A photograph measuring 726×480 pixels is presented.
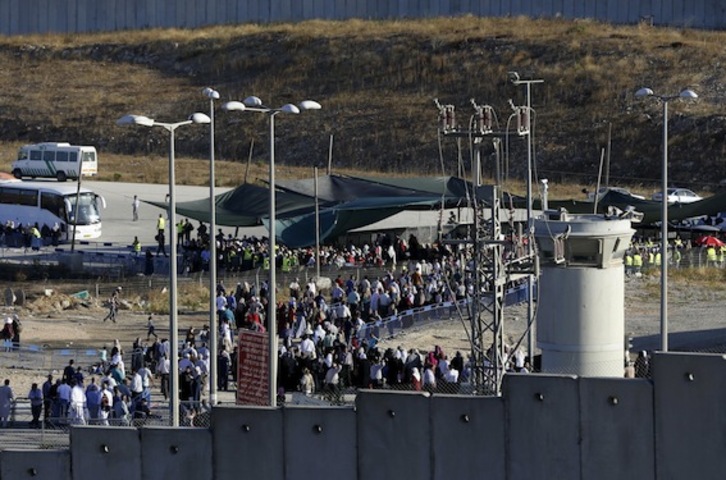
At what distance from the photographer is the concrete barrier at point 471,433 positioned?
45.9 feet

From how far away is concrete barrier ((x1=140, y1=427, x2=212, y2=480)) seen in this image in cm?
1470

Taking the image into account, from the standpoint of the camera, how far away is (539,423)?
13.8 metres

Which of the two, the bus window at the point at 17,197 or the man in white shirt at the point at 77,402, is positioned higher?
the bus window at the point at 17,197

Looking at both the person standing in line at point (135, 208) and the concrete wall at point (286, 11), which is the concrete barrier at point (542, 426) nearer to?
the person standing in line at point (135, 208)

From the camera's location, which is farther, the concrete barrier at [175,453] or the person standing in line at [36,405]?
the person standing in line at [36,405]

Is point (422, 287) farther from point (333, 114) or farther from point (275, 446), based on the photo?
point (333, 114)

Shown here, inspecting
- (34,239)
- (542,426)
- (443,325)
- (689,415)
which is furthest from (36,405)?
(34,239)

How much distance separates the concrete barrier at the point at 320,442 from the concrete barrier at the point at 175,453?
0.68 m

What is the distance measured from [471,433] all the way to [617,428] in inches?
43.5

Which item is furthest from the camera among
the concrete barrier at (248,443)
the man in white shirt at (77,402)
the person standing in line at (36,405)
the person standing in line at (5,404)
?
the person standing in line at (5,404)

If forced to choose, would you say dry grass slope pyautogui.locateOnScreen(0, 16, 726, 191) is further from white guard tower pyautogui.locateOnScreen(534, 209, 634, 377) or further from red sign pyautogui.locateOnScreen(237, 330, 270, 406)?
red sign pyautogui.locateOnScreen(237, 330, 270, 406)

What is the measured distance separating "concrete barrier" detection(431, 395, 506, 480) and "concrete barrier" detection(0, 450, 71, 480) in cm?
307

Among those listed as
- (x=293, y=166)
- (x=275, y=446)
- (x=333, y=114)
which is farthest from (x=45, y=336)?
(x=333, y=114)

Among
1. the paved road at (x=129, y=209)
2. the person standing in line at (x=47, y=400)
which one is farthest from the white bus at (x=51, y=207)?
the person standing in line at (x=47, y=400)
